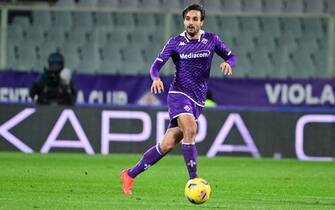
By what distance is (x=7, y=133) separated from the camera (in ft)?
55.7

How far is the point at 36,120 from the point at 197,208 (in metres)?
8.56

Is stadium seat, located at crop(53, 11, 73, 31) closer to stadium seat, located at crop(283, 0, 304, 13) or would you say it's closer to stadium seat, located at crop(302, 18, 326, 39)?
stadium seat, located at crop(283, 0, 304, 13)

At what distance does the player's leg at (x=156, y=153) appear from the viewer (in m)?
9.80

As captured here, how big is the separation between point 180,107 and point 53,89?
8881mm

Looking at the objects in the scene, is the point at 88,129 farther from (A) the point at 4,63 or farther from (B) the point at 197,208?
(B) the point at 197,208

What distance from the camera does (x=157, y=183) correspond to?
11.7m

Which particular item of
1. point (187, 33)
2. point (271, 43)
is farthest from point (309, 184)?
point (271, 43)

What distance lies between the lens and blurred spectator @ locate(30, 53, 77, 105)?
18125mm

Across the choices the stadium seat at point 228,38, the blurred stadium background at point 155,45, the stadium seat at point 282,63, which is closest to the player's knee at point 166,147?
the blurred stadium background at point 155,45

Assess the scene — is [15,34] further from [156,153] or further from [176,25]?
[156,153]

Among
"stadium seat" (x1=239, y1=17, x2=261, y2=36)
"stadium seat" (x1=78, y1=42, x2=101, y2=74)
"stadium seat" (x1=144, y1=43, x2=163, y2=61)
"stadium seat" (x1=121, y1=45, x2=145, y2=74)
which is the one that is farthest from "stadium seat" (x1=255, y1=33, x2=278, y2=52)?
"stadium seat" (x1=78, y1=42, x2=101, y2=74)

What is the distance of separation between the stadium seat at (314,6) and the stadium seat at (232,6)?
1.56 m

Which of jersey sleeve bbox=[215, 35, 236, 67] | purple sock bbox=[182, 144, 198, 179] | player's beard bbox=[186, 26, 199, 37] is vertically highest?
player's beard bbox=[186, 26, 199, 37]

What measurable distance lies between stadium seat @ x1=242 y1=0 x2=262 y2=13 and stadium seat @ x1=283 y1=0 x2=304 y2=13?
1.96 feet
